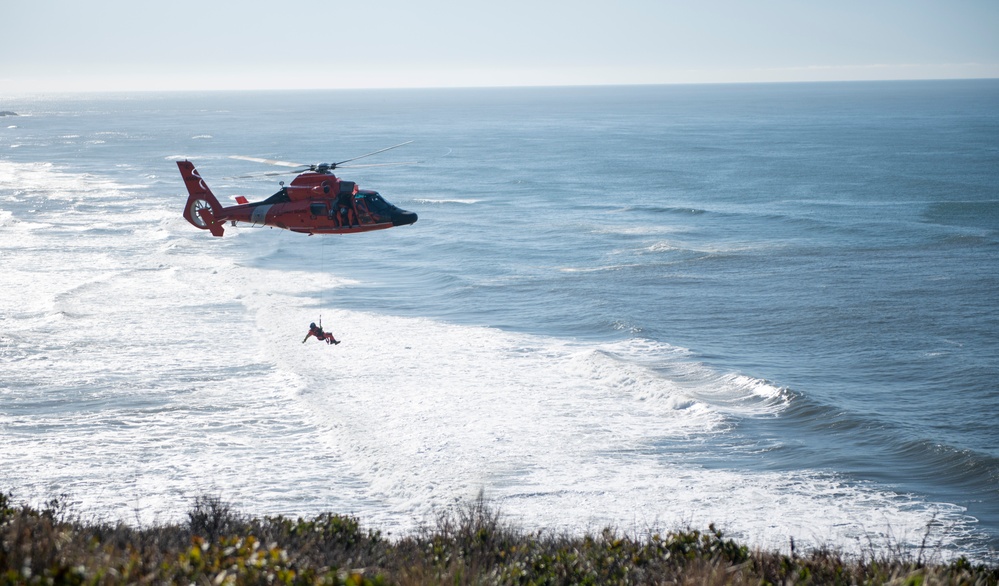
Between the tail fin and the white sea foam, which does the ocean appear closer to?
the white sea foam

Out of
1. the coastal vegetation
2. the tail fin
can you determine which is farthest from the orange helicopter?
the coastal vegetation

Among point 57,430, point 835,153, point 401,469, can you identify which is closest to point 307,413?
point 401,469

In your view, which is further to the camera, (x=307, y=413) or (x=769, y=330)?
(x=769, y=330)

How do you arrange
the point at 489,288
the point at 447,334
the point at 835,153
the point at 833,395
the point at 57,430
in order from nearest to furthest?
the point at 57,430, the point at 833,395, the point at 447,334, the point at 489,288, the point at 835,153

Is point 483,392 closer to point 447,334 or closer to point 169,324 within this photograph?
point 447,334

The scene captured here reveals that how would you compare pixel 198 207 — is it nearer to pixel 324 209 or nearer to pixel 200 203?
pixel 200 203

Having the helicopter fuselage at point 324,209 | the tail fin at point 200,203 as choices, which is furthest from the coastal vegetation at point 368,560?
the tail fin at point 200,203
